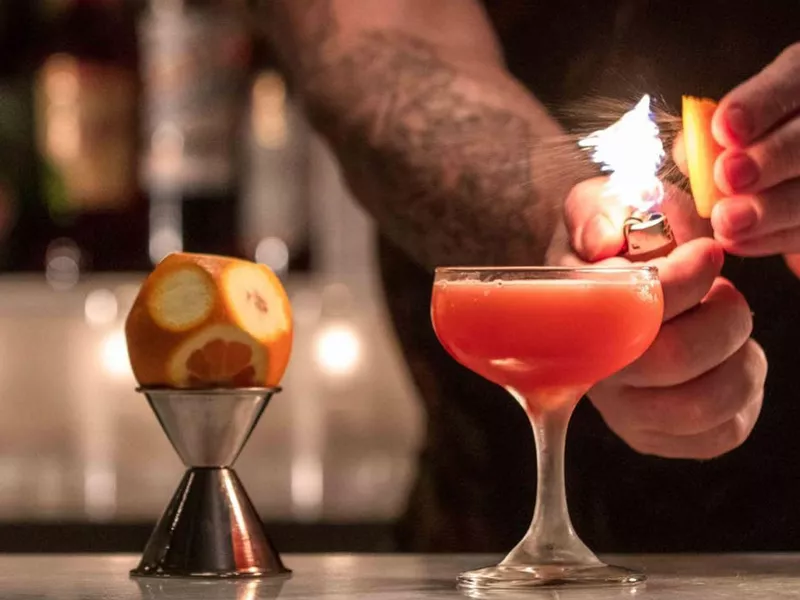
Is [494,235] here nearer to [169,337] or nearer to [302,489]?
[169,337]

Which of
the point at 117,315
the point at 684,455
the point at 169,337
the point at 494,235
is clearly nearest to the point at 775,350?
the point at 684,455

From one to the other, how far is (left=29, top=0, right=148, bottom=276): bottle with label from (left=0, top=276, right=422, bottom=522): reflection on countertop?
0.07 metres

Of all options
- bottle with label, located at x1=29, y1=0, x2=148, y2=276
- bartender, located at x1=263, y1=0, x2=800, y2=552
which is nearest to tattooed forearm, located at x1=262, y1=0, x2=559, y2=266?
bartender, located at x1=263, y1=0, x2=800, y2=552

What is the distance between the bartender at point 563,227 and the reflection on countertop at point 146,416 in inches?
30.7

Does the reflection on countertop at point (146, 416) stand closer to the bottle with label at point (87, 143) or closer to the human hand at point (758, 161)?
the bottle with label at point (87, 143)

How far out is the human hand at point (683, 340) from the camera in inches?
56.2

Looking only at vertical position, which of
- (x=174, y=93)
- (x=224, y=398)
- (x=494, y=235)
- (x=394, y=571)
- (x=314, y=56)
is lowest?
(x=394, y=571)

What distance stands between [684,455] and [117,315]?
4.75 feet

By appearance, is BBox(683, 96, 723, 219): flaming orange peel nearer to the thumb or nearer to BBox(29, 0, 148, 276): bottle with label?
the thumb

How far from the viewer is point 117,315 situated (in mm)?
2977

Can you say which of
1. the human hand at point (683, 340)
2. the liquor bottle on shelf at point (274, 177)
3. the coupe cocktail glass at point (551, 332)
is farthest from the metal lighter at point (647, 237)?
the liquor bottle on shelf at point (274, 177)

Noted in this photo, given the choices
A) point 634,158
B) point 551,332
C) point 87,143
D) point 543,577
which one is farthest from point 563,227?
point 87,143

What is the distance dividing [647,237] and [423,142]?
0.49m

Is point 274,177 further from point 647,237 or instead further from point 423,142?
point 647,237
